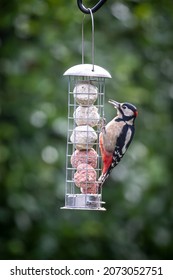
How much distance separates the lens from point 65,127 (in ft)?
34.2

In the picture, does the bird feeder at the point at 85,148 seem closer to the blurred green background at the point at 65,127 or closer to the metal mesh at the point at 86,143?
the metal mesh at the point at 86,143

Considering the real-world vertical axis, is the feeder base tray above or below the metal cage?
below

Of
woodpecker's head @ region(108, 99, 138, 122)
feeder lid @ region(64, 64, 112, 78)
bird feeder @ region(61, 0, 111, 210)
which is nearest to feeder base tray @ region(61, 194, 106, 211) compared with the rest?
bird feeder @ region(61, 0, 111, 210)

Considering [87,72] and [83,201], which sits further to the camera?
[83,201]

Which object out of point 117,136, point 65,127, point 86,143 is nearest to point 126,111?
point 117,136

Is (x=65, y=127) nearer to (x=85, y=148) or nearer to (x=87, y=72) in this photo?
(x=85, y=148)

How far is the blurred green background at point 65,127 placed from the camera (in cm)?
1002

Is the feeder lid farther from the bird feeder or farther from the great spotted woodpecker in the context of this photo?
the great spotted woodpecker

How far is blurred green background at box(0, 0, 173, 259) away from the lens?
10016 millimetres

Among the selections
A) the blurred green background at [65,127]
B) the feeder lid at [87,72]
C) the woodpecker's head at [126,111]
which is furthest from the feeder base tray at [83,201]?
the blurred green background at [65,127]

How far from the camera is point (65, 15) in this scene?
32.1 ft

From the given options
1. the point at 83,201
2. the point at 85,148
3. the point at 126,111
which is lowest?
the point at 83,201
